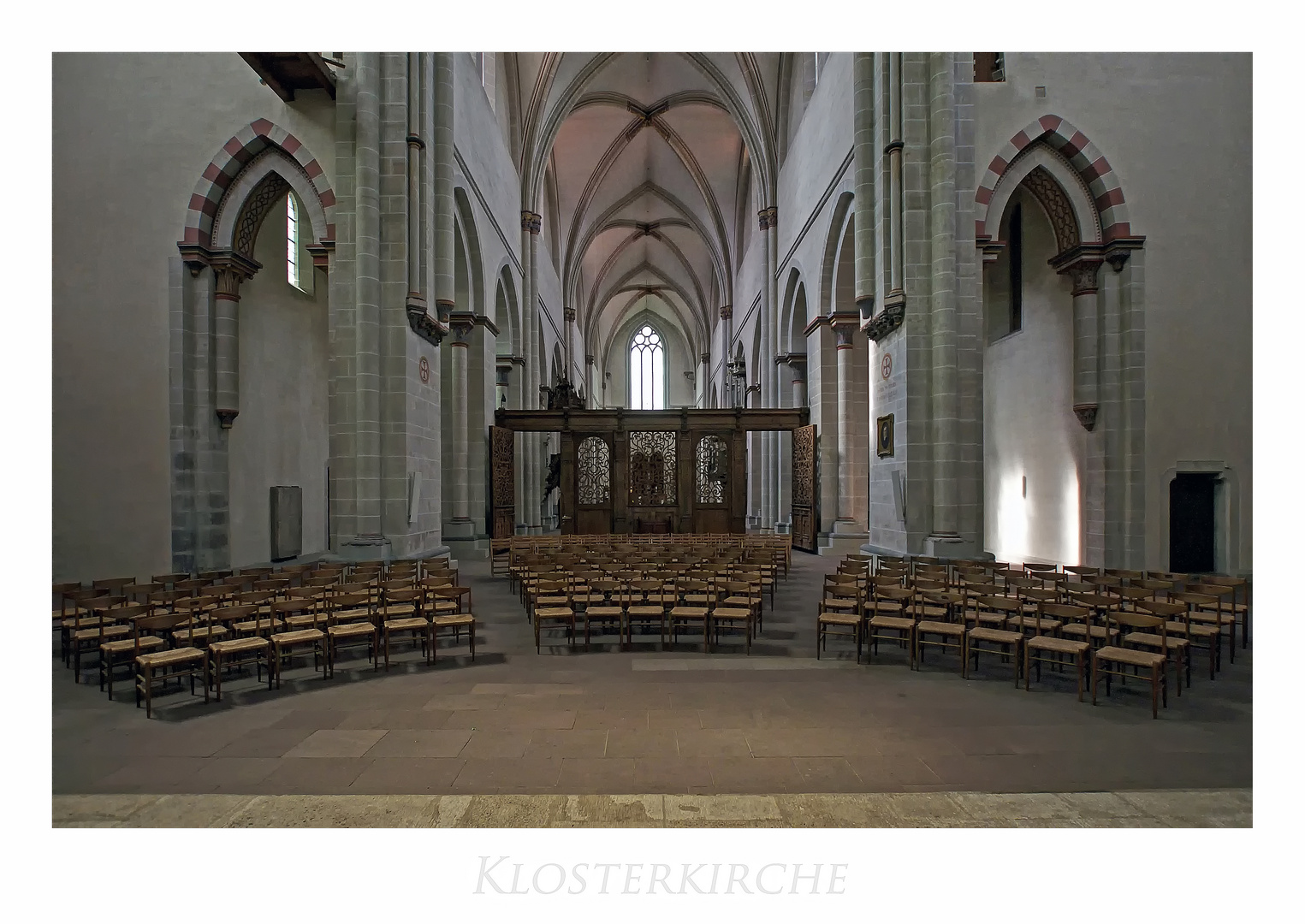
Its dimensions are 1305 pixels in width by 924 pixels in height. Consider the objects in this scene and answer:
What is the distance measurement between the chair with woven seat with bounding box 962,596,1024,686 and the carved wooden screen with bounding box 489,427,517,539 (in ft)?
41.6

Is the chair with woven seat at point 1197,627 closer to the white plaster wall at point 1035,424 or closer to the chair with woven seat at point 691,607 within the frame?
the chair with woven seat at point 691,607

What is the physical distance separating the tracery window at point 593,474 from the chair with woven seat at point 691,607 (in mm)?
11410

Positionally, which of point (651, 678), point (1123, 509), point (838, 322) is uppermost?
point (838, 322)

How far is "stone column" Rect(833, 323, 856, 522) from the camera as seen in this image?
17.1 m

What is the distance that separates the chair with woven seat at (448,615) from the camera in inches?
260

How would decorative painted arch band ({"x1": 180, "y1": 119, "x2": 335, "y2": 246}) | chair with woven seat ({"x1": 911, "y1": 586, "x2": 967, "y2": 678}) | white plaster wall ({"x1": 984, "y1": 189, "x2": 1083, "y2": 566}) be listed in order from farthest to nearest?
white plaster wall ({"x1": 984, "y1": 189, "x2": 1083, "y2": 566}) → decorative painted arch band ({"x1": 180, "y1": 119, "x2": 335, "y2": 246}) → chair with woven seat ({"x1": 911, "y1": 586, "x2": 967, "y2": 678})

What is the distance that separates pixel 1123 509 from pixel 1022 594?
659cm

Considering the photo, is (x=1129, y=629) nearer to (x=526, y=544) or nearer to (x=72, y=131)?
(x=526, y=544)

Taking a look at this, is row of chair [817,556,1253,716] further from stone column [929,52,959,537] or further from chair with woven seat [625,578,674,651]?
stone column [929,52,959,537]

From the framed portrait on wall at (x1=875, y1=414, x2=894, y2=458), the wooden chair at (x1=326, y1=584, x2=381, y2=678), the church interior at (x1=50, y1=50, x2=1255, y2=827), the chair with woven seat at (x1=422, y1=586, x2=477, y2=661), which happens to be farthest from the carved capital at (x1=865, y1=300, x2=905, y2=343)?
the wooden chair at (x1=326, y1=584, x2=381, y2=678)

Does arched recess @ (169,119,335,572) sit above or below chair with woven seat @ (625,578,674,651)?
above

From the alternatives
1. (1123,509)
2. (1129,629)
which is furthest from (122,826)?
(1123,509)

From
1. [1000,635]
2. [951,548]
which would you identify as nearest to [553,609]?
[1000,635]

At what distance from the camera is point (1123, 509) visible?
485 inches
